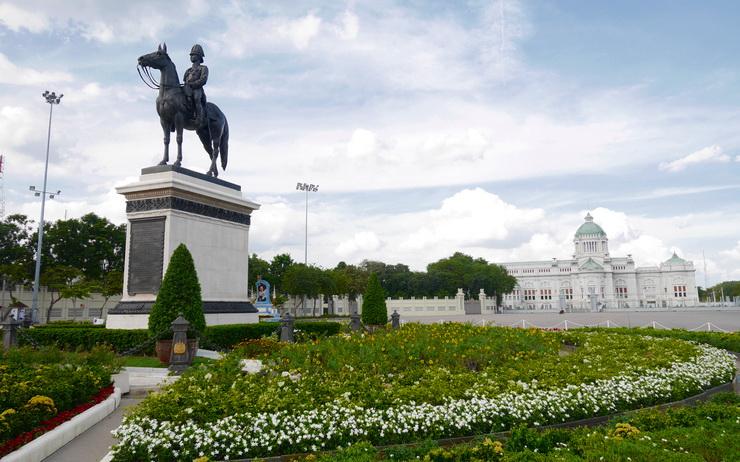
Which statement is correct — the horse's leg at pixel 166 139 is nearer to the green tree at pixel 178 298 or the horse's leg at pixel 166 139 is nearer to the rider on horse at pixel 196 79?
the rider on horse at pixel 196 79

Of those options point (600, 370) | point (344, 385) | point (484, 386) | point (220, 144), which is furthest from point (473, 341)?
point (220, 144)

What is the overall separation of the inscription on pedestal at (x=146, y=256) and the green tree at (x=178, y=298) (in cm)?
279

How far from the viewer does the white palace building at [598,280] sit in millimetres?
152250

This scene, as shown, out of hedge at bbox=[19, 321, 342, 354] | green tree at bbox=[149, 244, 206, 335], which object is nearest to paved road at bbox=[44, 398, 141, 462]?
green tree at bbox=[149, 244, 206, 335]

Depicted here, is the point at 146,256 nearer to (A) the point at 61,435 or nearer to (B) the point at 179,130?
(B) the point at 179,130

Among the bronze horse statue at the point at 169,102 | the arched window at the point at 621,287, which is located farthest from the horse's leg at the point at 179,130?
the arched window at the point at 621,287

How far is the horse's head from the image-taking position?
1944 centimetres

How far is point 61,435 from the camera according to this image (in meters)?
7.70

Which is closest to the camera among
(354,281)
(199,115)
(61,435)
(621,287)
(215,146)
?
(61,435)

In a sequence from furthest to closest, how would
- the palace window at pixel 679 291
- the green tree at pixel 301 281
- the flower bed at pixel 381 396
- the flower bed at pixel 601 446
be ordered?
the palace window at pixel 679 291
the green tree at pixel 301 281
the flower bed at pixel 381 396
the flower bed at pixel 601 446

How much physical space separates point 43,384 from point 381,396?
216 inches

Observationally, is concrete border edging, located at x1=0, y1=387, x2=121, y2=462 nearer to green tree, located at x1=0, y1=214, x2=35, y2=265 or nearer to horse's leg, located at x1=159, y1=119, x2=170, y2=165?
horse's leg, located at x1=159, y1=119, x2=170, y2=165

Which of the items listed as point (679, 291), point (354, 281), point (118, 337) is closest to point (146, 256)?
point (118, 337)

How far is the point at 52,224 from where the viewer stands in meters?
53.2
